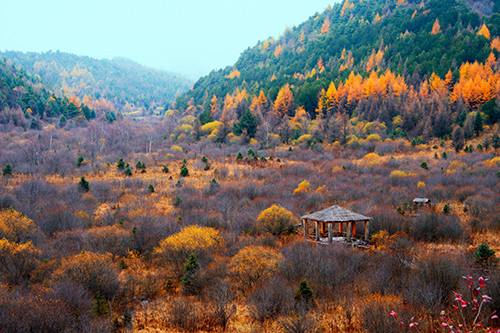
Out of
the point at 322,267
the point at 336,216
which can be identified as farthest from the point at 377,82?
the point at 322,267

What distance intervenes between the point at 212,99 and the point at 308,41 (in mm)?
51829

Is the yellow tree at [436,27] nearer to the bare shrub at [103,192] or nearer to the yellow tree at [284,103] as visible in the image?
the yellow tree at [284,103]

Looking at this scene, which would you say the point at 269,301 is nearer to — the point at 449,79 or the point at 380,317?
the point at 380,317

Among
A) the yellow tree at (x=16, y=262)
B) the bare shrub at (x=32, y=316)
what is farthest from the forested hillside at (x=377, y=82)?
the bare shrub at (x=32, y=316)

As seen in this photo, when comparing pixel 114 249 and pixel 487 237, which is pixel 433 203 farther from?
pixel 114 249

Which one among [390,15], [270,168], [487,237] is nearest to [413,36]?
[390,15]

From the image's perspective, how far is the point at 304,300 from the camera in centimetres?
877

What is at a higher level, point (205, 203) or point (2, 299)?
point (2, 299)

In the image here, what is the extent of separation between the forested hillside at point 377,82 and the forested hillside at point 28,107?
32844 mm

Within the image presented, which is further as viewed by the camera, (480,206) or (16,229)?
(480,206)

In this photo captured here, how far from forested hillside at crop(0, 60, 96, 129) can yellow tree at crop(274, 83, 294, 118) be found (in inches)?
2178

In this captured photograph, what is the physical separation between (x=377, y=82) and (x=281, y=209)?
58087 mm

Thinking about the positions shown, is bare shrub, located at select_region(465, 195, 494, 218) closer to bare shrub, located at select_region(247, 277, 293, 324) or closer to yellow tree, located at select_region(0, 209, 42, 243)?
bare shrub, located at select_region(247, 277, 293, 324)

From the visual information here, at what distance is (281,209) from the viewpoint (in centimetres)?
1947
